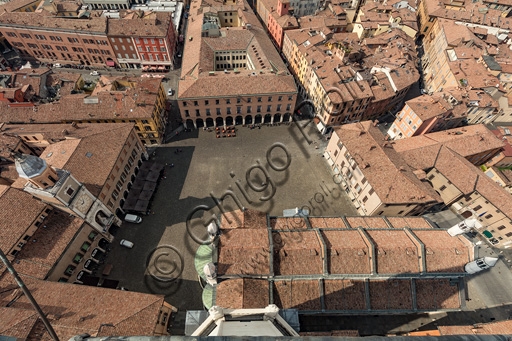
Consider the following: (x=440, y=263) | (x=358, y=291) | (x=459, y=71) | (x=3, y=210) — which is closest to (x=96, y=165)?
(x=3, y=210)

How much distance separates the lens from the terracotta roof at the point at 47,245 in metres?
41.5

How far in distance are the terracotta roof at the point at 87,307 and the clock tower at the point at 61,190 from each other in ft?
42.9

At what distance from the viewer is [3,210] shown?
42.8 meters

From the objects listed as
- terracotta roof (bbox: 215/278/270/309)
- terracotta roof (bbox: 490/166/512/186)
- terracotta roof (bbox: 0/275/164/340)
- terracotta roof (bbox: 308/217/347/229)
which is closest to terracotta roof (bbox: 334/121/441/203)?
terracotta roof (bbox: 308/217/347/229)

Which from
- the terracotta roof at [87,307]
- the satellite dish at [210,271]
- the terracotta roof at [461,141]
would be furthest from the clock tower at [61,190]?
the terracotta roof at [461,141]

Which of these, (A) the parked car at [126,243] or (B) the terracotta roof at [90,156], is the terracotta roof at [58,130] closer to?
(B) the terracotta roof at [90,156]

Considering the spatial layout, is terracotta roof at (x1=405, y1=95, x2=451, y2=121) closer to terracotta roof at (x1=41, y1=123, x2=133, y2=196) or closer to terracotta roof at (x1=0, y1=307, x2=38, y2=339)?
terracotta roof at (x1=41, y1=123, x2=133, y2=196)

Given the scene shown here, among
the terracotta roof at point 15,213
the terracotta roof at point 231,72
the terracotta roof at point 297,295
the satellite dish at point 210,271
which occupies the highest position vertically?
the terracotta roof at point 231,72

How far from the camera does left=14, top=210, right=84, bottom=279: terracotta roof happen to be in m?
41.5

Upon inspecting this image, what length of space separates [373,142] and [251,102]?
3669cm

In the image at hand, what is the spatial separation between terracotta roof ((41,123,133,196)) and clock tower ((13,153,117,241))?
3.23m

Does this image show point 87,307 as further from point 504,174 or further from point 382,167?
point 504,174

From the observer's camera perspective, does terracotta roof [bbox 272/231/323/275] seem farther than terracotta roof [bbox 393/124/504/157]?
No

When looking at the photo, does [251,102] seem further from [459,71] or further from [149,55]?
[459,71]
